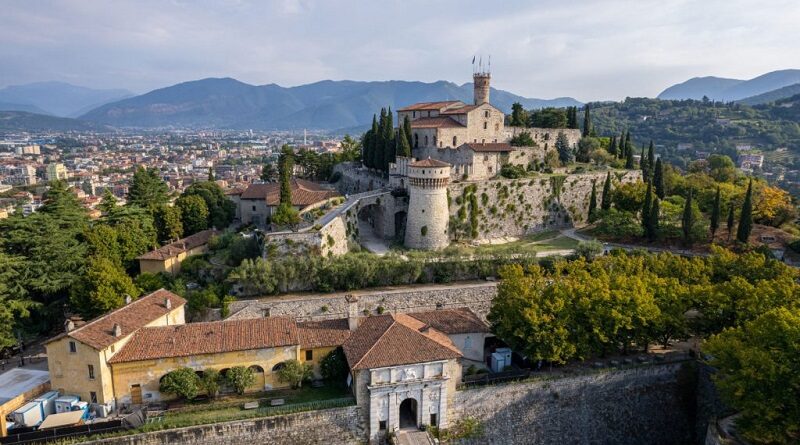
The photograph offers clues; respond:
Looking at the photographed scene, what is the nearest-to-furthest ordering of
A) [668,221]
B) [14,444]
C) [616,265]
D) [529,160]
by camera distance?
[14,444], [616,265], [668,221], [529,160]

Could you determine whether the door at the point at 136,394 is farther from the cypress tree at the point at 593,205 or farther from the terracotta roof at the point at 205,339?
the cypress tree at the point at 593,205

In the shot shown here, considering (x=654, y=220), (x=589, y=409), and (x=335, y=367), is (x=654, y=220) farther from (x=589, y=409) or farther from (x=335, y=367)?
(x=335, y=367)

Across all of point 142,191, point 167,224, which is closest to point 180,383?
point 167,224

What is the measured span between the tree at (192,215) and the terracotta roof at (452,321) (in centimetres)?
2665

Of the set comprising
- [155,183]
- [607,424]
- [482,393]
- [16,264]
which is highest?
[155,183]

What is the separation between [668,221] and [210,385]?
44.9m

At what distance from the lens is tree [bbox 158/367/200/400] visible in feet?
83.4

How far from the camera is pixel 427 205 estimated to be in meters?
46.4

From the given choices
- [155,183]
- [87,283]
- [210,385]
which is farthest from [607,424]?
[155,183]

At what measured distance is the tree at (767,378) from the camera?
22125mm

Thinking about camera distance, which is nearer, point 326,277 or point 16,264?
point 16,264

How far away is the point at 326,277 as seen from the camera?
36188 millimetres

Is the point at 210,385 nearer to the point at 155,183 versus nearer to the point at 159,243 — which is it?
the point at 159,243

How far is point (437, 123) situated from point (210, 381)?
1564 inches
